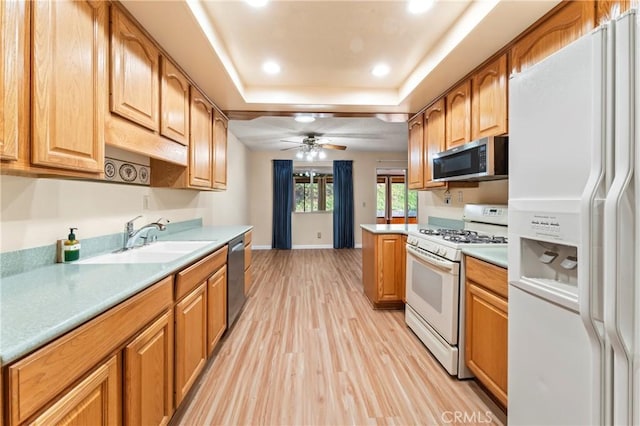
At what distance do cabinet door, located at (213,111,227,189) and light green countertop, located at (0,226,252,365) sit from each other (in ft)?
5.67

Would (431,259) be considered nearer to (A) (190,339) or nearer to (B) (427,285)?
(B) (427,285)

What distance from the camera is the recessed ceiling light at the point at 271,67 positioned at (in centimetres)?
239

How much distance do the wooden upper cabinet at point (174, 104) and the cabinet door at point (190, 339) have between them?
3.81ft

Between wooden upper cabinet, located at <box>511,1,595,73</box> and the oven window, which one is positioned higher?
wooden upper cabinet, located at <box>511,1,595,73</box>

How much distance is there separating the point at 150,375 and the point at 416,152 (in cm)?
311

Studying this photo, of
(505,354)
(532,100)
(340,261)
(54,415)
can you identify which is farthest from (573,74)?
(340,261)

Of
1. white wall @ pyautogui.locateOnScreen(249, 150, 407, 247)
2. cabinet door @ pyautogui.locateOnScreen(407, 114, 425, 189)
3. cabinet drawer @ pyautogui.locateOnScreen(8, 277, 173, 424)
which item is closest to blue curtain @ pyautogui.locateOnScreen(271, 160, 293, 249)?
white wall @ pyautogui.locateOnScreen(249, 150, 407, 247)

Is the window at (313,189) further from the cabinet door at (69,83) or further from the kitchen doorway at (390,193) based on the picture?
the cabinet door at (69,83)

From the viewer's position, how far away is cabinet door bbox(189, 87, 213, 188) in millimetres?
2361

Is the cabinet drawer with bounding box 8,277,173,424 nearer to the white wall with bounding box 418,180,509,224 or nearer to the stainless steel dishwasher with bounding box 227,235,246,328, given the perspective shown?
the stainless steel dishwasher with bounding box 227,235,246,328

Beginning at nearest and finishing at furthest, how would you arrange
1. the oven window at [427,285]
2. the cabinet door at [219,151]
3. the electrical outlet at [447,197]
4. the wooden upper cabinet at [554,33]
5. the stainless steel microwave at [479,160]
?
the wooden upper cabinet at [554,33]
the stainless steel microwave at [479,160]
the oven window at [427,285]
the cabinet door at [219,151]
the electrical outlet at [447,197]

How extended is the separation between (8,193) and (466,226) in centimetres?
313

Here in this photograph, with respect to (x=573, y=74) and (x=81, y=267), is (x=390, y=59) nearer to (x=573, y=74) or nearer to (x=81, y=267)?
(x=573, y=74)

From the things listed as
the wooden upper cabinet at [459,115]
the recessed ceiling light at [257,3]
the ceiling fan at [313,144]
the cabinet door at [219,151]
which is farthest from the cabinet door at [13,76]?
the ceiling fan at [313,144]
